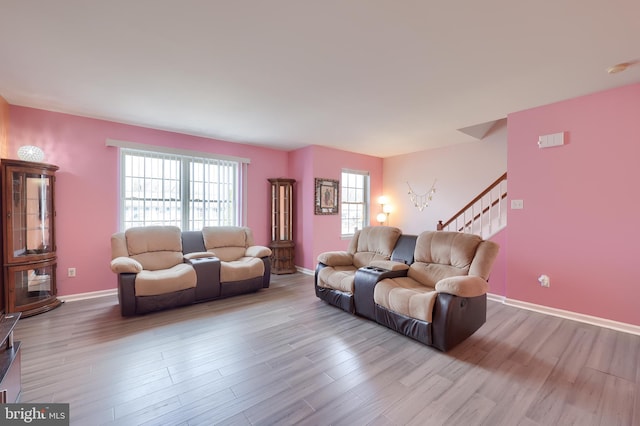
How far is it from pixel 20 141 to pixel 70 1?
111 inches

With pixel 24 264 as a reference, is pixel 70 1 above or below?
above

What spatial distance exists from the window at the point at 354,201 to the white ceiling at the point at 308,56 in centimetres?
242

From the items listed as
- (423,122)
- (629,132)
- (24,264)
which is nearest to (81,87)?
(24,264)

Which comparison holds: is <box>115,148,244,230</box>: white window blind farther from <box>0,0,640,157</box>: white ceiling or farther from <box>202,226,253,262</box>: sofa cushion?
<box>0,0,640,157</box>: white ceiling

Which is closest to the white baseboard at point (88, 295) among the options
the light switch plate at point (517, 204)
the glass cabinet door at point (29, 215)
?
the glass cabinet door at point (29, 215)

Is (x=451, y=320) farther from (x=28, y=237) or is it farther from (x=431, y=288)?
(x=28, y=237)

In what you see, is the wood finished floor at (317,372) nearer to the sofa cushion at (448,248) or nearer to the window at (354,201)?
the sofa cushion at (448,248)

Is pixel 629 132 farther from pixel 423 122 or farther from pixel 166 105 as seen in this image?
pixel 166 105

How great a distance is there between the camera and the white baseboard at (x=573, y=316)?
9.25 ft

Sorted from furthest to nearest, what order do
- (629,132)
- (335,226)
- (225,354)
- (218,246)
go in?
(335,226)
(218,246)
(629,132)
(225,354)

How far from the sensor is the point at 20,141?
3381mm

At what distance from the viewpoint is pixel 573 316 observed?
10.3 ft

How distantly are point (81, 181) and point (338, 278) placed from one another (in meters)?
3.84

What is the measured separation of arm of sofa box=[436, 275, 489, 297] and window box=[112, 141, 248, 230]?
3943mm
